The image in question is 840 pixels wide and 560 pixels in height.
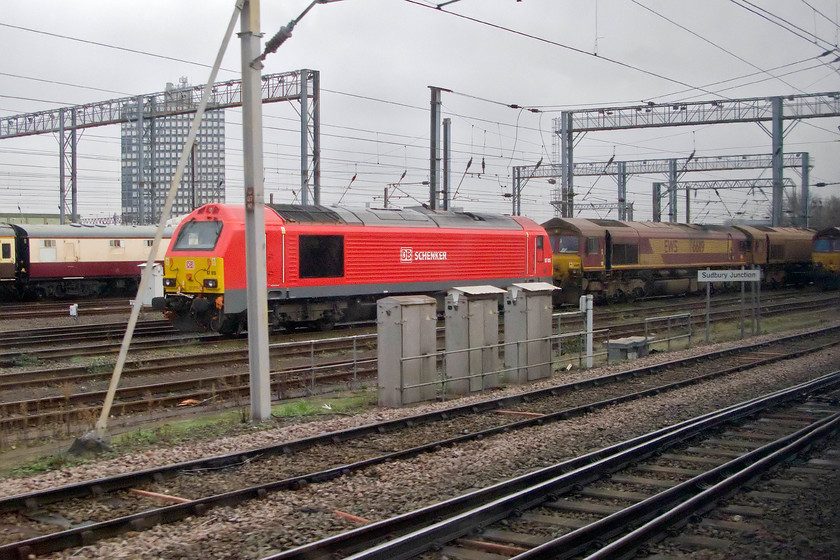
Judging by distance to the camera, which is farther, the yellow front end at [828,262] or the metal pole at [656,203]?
the metal pole at [656,203]

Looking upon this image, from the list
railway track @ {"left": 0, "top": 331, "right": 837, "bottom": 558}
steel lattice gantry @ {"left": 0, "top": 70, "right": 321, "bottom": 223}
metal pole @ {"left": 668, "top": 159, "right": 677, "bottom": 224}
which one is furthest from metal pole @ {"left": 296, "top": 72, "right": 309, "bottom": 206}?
metal pole @ {"left": 668, "top": 159, "right": 677, "bottom": 224}

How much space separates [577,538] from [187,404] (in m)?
8.32

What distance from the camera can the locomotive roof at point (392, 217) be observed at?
20.2 meters

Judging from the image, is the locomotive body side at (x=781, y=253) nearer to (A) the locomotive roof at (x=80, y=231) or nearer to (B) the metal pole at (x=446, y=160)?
(B) the metal pole at (x=446, y=160)

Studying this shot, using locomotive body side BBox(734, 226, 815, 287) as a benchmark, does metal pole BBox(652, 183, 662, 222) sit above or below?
above

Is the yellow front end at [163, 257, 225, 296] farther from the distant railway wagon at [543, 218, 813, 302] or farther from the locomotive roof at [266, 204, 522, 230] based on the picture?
the distant railway wagon at [543, 218, 813, 302]

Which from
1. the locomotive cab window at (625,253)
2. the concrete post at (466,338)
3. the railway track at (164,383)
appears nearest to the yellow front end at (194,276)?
the railway track at (164,383)

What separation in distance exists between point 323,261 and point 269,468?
470 inches

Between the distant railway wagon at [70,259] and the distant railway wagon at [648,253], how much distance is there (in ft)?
59.9

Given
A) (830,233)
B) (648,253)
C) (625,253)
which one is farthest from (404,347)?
(830,233)

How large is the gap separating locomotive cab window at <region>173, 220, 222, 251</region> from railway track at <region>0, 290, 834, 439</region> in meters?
2.61

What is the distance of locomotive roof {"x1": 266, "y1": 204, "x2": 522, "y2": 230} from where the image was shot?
20.2 metres

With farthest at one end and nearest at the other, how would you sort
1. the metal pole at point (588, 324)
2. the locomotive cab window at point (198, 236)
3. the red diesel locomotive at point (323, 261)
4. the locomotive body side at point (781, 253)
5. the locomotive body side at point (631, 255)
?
the locomotive body side at point (781, 253) → the locomotive body side at point (631, 255) → the locomotive cab window at point (198, 236) → the red diesel locomotive at point (323, 261) → the metal pole at point (588, 324)

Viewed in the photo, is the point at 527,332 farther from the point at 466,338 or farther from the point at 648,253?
the point at 648,253
